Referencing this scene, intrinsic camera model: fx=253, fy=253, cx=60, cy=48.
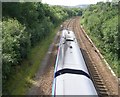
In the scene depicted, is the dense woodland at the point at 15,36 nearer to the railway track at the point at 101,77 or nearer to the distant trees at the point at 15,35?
the distant trees at the point at 15,35

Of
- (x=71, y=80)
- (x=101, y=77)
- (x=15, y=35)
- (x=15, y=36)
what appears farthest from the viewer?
(x=15, y=35)

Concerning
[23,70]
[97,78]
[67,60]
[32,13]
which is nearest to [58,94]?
[67,60]

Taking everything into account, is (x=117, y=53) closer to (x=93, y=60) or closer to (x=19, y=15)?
(x=93, y=60)

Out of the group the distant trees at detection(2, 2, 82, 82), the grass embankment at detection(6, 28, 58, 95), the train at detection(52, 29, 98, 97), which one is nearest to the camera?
the train at detection(52, 29, 98, 97)

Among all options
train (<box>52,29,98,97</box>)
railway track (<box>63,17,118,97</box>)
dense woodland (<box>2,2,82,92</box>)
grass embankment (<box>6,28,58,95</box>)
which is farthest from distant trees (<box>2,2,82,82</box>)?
railway track (<box>63,17,118,97</box>)

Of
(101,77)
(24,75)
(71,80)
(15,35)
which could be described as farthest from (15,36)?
(71,80)

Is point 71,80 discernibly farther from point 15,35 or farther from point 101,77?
point 15,35

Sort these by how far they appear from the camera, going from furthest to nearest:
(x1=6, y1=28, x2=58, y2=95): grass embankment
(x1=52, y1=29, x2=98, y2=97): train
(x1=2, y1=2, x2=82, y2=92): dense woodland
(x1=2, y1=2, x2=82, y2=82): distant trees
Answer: (x1=6, y1=28, x2=58, y2=95): grass embankment
(x1=2, y1=2, x2=82, y2=82): distant trees
(x1=2, y1=2, x2=82, y2=92): dense woodland
(x1=52, y1=29, x2=98, y2=97): train

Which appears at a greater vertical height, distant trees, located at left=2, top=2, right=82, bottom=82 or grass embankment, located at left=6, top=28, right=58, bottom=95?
distant trees, located at left=2, top=2, right=82, bottom=82

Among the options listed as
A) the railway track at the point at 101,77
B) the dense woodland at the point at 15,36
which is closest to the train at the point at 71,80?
the railway track at the point at 101,77

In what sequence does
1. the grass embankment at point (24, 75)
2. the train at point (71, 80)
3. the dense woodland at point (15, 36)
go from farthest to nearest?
the grass embankment at point (24, 75) → the dense woodland at point (15, 36) → the train at point (71, 80)

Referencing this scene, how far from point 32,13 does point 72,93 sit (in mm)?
34068

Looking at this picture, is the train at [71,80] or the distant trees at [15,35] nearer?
the train at [71,80]

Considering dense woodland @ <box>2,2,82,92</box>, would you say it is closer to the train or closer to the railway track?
the train
